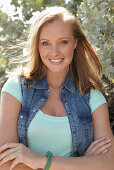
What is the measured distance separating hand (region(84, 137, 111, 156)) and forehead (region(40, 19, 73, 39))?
86 centimetres

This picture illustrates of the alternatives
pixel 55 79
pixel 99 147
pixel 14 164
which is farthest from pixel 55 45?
pixel 14 164

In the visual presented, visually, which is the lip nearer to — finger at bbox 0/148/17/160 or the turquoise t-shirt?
the turquoise t-shirt

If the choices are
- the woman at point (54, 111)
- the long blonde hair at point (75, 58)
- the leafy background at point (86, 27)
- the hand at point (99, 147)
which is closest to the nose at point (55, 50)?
the woman at point (54, 111)

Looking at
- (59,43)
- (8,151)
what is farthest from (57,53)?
(8,151)

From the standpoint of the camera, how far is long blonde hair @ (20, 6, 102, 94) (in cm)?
259

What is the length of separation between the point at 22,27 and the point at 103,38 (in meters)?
1.52

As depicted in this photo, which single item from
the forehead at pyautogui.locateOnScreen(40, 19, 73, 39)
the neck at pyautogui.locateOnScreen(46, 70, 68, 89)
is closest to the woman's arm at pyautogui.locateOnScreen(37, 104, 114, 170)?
the neck at pyautogui.locateOnScreen(46, 70, 68, 89)

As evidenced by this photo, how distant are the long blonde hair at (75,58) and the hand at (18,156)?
0.65 metres

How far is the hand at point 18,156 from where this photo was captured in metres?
2.17

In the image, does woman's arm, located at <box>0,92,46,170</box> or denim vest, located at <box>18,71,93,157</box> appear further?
denim vest, located at <box>18,71,93,157</box>

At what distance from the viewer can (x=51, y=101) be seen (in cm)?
265

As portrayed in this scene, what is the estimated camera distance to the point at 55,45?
2.51 metres

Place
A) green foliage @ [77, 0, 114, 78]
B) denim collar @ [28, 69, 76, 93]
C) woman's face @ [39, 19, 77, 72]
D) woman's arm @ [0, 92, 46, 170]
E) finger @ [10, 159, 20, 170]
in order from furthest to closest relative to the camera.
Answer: green foliage @ [77, 0, 114, 78] → denim collar @ [28, 69, 76, 93] → woman's face @ [39, 19, 77, 72] → woman's arm @ [0, 92, 46, 170] → finger @ [10, 159, 20, 170]

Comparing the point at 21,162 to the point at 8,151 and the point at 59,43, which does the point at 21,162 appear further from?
the point at 59,43
